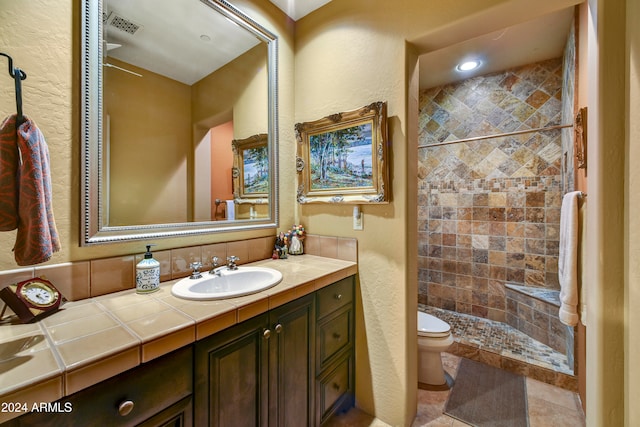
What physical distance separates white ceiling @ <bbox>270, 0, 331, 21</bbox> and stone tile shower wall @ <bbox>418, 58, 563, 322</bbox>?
1740 millimetres

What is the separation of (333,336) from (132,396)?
37.7 inches

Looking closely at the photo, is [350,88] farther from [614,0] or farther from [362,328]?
[362,328]

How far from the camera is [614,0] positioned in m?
0.88

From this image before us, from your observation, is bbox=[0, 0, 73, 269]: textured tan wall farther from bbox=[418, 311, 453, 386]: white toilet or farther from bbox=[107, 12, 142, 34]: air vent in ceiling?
bbox=[418, 311, 453, 386]: white toilet

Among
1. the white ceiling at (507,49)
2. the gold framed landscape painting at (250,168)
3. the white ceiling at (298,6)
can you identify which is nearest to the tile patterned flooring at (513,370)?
the gold framed landscape painting at (250,168)

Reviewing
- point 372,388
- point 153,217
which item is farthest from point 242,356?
point 372,388

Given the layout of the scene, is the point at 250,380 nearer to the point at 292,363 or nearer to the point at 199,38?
the point at 292,363

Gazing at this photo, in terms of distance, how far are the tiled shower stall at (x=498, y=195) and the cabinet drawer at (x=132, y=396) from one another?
257 cm

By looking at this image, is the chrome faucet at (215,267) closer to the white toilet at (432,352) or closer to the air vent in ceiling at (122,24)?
the air vent in ceiling at (122,24)

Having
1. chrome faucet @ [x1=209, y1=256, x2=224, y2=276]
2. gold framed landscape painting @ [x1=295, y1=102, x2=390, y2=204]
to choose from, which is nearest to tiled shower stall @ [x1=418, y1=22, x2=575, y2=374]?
gold framed landscape painting @ [x1=295, y1=102, x2=390, y2=204]

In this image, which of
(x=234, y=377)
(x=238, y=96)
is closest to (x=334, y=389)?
(x=234, y=377)

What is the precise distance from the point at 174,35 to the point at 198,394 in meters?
1.62

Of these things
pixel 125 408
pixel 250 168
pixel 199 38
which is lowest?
pixel 125 408

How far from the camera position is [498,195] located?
260 cm
